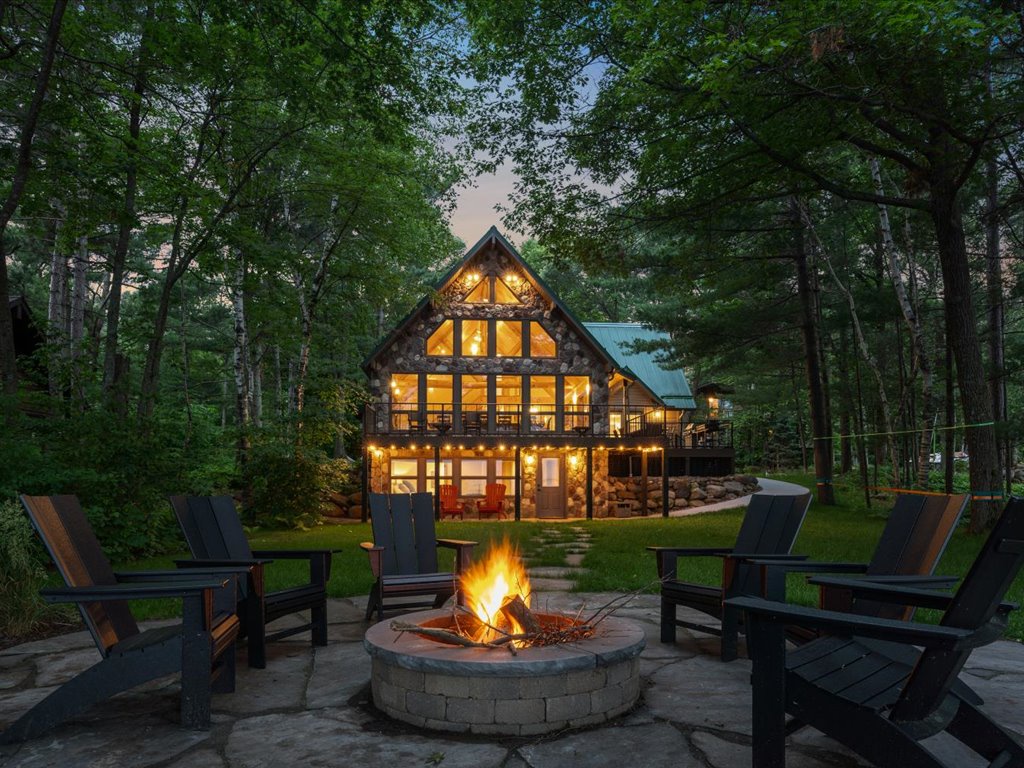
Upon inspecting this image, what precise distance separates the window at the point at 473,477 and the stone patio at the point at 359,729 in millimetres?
16102

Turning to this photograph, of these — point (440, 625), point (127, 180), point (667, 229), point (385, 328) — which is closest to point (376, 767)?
point (440, 625)

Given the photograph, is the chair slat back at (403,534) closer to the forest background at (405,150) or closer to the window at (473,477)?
the forest background at (405,150)

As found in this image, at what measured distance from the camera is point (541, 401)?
2181cm

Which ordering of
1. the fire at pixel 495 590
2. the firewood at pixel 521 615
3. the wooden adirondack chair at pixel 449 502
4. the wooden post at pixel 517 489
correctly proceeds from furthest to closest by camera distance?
the wooden adirondack chair at pixel 449 502 → the wooden post at pixel 517 489 → the fire at pixel 495 590 → the firewood at pixel 521 615

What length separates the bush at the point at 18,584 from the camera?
522cm

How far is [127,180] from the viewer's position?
11.1 meters

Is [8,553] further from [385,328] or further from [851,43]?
[385,328]

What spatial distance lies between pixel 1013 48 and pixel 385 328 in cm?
2469

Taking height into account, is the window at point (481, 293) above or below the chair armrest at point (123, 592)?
above

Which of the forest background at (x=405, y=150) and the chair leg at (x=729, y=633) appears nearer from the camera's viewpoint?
the chair leg at (x=729, y=633)

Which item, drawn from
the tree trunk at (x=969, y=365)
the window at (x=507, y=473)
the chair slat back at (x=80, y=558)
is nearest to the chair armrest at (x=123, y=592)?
the chair slat back at (x=80, y=558)

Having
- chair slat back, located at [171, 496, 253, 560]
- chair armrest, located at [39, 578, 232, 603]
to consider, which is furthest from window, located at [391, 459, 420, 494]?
chair armrest, located at [39, 578, 232, 603]

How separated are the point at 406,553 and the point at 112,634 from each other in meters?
2.43

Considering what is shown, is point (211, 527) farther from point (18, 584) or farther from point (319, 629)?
point (18, 584)
